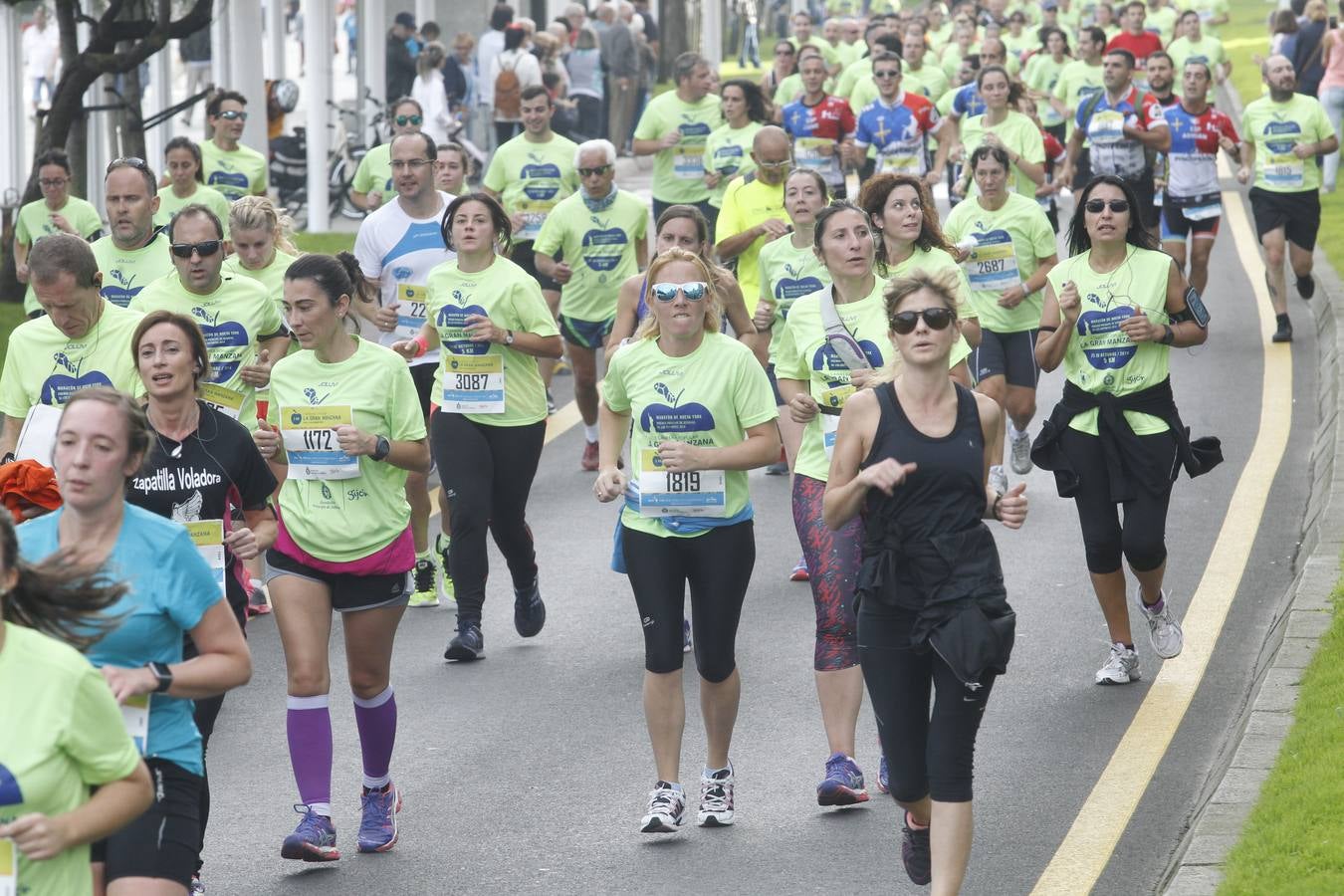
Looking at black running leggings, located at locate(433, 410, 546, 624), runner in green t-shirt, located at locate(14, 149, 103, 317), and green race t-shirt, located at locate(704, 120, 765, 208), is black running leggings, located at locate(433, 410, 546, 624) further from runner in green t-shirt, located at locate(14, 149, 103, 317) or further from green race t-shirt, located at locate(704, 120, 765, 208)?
green race t-shirt, located at locate(704, 120, 765, 208)

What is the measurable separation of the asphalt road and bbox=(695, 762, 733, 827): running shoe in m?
0.05

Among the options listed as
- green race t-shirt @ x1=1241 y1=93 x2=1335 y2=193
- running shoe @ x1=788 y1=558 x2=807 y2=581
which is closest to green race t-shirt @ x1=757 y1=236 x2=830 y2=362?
running shoe @ x1=788 y1=558 x2=807 y2=581

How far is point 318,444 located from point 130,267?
3.50 metres

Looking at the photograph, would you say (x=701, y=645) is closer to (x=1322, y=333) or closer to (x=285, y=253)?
(x=285, y=253)

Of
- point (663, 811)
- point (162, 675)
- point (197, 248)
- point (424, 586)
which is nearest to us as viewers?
point (162, 675)

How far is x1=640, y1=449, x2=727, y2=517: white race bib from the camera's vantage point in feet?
22.8

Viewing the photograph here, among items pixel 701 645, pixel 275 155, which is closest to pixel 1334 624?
pixel 701 645

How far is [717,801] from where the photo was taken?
7090 millimetres

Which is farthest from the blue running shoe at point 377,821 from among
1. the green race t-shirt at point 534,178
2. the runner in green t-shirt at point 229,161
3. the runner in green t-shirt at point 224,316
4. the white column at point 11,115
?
the white column at point 11,115

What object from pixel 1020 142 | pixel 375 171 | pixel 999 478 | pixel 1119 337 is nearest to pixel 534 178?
pixel 375 171

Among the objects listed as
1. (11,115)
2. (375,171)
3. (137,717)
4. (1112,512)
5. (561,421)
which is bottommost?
(561,421)

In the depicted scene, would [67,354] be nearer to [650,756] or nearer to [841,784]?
[650,756]

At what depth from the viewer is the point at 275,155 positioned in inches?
952

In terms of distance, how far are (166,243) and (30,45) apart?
69.8ft
